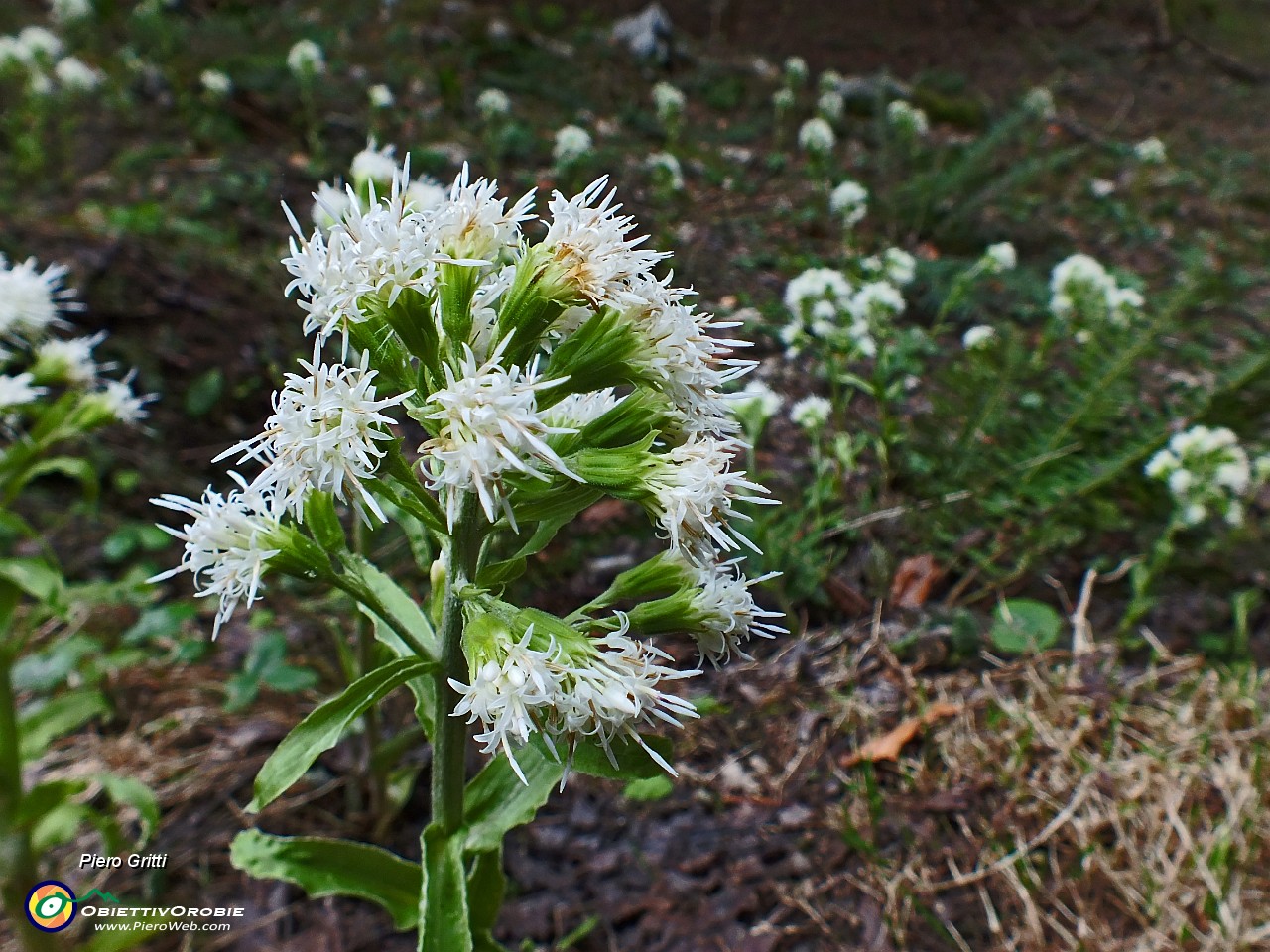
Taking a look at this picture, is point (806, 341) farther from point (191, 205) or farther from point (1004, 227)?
point (191, 205)

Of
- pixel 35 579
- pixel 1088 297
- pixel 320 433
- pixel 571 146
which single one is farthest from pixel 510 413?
pixel 571 146

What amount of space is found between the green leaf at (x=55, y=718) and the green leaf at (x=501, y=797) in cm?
127

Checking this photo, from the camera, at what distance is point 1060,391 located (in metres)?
3.19

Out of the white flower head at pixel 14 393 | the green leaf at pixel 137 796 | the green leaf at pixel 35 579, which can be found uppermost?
the white flower head at pixel 14 393

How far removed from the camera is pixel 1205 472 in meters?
2.67

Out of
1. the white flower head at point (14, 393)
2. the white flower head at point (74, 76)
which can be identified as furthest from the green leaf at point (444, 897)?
→ the white flower head at point (74, 76)

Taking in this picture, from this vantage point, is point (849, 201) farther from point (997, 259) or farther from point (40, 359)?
point (40, 359)

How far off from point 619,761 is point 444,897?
340mm

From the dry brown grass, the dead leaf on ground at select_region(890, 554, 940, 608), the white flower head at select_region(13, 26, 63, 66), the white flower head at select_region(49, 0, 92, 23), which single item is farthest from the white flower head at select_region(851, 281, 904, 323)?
the white flower head at select_region(49, 0, 92, 23)

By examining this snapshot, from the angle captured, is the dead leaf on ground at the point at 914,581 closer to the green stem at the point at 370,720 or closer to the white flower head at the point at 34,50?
the green stem at the point at 370,720

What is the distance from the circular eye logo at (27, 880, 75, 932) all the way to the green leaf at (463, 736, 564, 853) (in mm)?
1029

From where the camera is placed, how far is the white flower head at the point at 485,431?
92 cm

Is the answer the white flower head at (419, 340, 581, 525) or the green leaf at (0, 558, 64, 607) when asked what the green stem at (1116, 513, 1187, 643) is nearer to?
the white flower head at (419, 340, 581, 525)

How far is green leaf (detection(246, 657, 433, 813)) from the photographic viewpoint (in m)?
1.12
